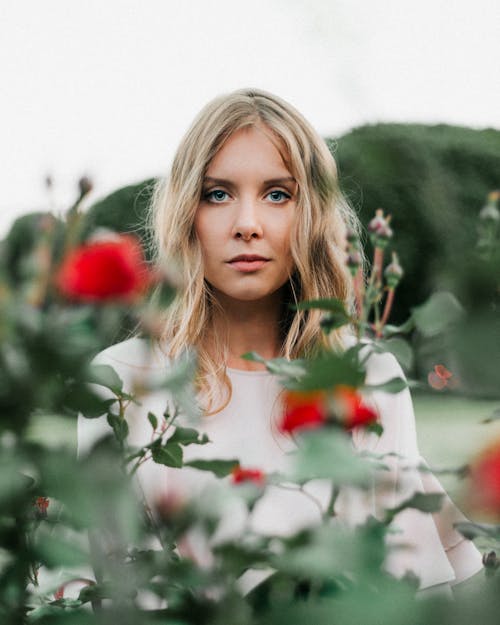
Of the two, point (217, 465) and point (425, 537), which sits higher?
point (217, 465)

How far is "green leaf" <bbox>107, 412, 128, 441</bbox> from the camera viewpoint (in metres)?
0.62

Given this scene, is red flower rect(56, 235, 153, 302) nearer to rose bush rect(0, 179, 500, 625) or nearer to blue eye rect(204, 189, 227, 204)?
rose bush rect(0, 179, 500, 625)

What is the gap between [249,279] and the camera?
1253 mm

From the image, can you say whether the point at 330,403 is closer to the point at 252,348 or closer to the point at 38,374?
the point at 38,374

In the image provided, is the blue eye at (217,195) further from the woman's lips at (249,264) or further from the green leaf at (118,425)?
the green leaf at (118,425)

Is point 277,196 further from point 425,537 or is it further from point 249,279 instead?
point 425,537

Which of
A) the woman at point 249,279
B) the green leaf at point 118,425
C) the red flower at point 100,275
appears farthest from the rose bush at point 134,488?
the woman at point 249,279

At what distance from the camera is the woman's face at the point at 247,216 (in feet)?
4.04

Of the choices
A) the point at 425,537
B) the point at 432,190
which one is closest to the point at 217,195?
the point at 425,537

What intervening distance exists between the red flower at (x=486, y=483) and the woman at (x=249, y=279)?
741 mm

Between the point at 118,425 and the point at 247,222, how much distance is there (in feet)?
1.91

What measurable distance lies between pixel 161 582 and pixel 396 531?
0.50 ft

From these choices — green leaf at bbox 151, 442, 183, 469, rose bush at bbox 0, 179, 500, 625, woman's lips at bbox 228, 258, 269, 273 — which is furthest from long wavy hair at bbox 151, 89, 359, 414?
rose bush at bbox 0, 179, 500, 625

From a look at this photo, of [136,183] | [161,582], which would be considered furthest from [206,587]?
[136,183]
